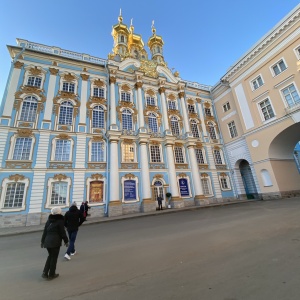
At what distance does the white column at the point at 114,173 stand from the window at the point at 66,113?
5265 mm

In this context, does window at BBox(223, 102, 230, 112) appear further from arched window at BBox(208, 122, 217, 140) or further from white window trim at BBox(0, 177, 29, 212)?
white window trim at BBox(0, 177, 29, 212)

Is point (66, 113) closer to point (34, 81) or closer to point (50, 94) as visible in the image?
point (50, 94)

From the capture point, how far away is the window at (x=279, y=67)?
18.1 meters

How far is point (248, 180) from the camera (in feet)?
75.4

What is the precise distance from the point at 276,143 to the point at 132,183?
1722cm

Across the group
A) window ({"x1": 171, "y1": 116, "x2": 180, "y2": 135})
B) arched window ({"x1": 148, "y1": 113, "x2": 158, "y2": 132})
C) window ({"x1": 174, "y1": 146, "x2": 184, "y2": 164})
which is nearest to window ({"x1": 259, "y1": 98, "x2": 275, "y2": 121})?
window ({"x1": 171, "y1": 116, "x2": 180, "y2": 135})

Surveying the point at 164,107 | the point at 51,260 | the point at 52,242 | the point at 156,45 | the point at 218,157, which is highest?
the point at 156,45

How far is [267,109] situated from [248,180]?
9900 millimetres

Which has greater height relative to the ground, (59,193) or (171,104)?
(171,104)

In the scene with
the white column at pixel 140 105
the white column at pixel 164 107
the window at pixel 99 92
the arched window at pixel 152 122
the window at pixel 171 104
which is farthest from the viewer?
the window at pixel 171 104

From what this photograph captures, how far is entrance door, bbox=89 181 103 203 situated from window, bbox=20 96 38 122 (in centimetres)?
889

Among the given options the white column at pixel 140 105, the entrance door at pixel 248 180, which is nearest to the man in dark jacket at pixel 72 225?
the white column at pixel 140 105

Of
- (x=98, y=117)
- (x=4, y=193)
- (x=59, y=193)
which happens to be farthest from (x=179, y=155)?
(x=4, y=193)

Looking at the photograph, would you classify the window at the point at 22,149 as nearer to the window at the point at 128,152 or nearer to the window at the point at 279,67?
the window at the point at 128,152
